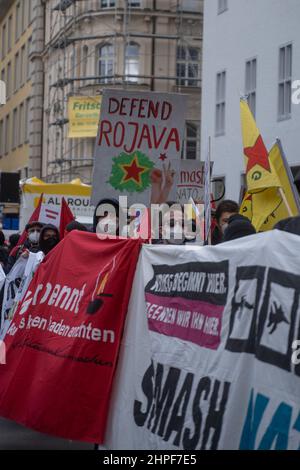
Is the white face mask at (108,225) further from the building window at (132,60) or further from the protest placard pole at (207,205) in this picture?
the building window at (132,60)

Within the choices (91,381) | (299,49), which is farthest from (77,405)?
(299,49)

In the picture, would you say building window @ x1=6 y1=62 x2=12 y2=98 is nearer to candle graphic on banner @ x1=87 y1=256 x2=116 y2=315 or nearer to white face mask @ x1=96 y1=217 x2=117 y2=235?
white face mask @ x1=96 y1=217 x2=117 y2=235

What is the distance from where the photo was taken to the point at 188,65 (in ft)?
140

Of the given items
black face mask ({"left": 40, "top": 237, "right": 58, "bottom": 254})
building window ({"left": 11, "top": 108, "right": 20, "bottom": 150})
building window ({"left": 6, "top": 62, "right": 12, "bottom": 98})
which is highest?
building window ({"left": 6, "top": 62, "right": 12, "bottom": 98})

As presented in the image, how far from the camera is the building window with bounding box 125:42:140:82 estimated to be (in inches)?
1686

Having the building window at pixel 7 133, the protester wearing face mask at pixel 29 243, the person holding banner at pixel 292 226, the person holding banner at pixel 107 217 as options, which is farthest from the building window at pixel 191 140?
the person holding banner at pixel 292 226

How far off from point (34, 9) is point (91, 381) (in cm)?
4683

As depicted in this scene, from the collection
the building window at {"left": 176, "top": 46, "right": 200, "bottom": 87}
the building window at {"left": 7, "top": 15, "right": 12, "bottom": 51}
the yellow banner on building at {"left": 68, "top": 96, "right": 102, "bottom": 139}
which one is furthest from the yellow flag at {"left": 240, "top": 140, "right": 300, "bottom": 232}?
the building window at {"left": 7, "top": 15, "right": 12, "bottom": 51}

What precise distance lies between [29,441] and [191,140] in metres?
34.5

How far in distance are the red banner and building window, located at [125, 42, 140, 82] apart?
113 feet

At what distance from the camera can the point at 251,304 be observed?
5.75m

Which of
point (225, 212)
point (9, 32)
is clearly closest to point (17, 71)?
point (9, 32)

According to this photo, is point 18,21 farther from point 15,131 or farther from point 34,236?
point 34,236
